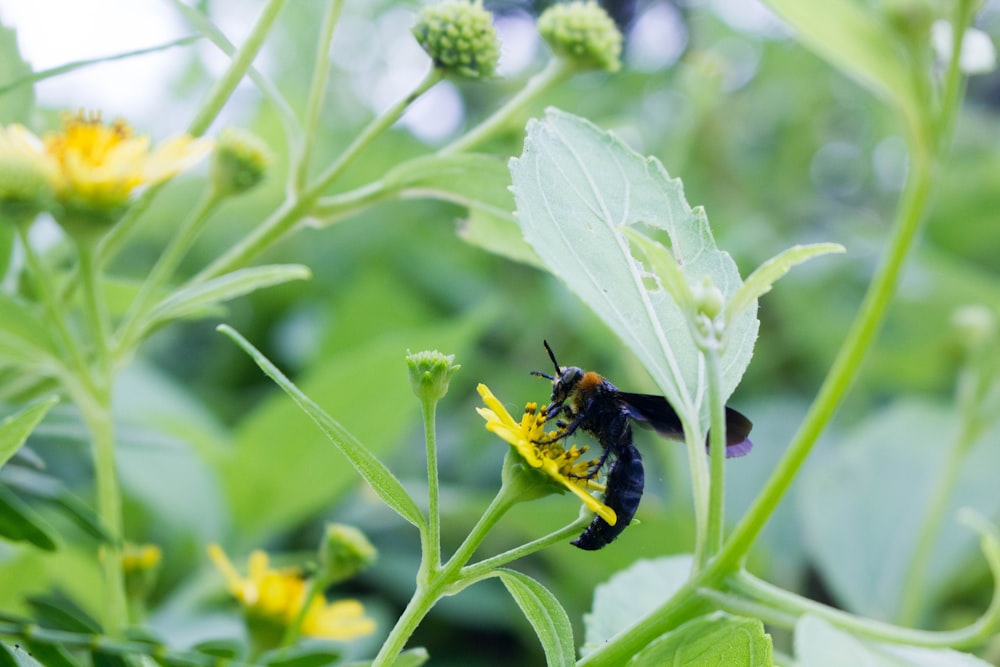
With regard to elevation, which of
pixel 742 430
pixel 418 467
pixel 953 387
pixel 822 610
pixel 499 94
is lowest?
Answer: pixel 822 610

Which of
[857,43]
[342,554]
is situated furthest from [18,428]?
[857,43]

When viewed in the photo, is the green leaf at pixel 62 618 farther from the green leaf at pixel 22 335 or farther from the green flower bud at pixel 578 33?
the green flower bud at pixel 578 33

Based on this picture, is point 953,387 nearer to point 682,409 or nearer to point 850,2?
point 850,2

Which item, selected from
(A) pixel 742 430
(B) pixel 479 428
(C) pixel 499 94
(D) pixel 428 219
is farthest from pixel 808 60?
(A) pixel 742 430

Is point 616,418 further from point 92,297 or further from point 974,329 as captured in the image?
point 974,329

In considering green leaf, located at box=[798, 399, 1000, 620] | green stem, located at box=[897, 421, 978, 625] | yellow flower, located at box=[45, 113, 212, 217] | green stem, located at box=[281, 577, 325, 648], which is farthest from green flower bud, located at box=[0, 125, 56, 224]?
green leaf, located at box=[798, 399, 1000, 620]

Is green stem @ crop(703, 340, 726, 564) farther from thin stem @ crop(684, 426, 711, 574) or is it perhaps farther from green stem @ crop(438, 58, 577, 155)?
green stem @ crop(438, 58, 577, 155)

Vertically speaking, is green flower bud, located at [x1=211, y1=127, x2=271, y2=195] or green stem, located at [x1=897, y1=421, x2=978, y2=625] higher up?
green flower bud, located at [x1=211, y1=127, x2=271, y2=195]
